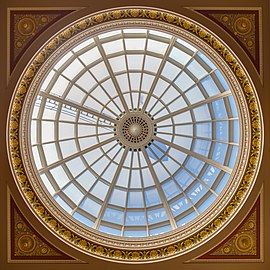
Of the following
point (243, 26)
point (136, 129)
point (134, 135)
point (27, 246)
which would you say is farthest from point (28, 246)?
point (243, 26)

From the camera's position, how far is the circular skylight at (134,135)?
50.0 ft

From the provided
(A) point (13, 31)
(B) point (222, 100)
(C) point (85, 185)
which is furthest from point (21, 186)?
(B) point (222, 100)

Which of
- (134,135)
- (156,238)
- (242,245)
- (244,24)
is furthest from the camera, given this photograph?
(134,135)

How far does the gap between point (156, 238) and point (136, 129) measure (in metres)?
3.36

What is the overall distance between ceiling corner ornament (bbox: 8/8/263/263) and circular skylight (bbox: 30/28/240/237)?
124 cm

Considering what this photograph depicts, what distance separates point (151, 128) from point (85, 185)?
258 cm

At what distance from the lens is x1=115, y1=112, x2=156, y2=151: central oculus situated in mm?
15961

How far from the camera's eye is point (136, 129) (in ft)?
52.5

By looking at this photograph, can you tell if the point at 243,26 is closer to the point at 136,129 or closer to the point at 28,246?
the point at 136,129

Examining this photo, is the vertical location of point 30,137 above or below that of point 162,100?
below

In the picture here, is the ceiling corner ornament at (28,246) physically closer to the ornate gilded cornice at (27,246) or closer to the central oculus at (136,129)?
the ornate gilded cornice at (27,246)

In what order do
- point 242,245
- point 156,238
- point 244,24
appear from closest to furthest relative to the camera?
1. point 244,24
2. point 242,245
3. point 156,238

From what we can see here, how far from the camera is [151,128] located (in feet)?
52.5

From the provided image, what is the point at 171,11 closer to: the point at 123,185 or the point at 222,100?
the point at 222,100
